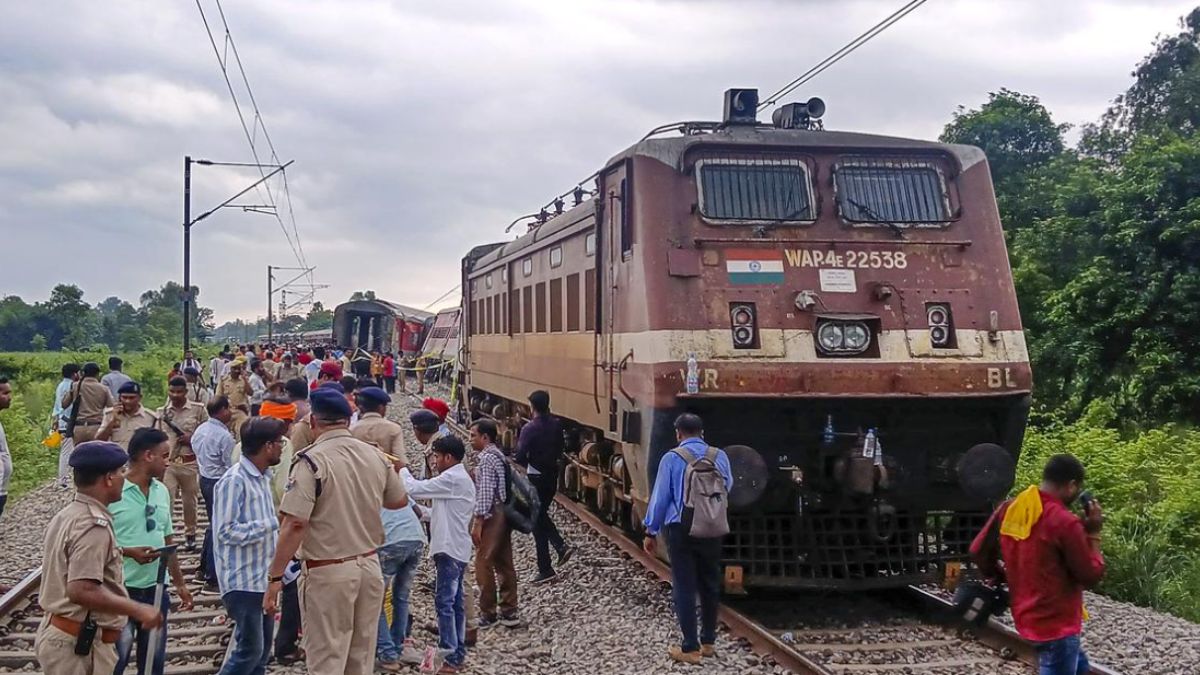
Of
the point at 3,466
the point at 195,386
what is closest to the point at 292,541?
the point at 3,466

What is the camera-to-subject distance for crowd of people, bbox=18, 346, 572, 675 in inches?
173

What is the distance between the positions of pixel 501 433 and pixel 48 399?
1705cm

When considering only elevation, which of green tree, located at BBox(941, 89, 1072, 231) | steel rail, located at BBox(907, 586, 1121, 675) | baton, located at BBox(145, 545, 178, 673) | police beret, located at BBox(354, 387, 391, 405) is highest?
green tree, located at BBox(941, 89, 1072, 231)

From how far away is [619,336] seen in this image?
8.72 m

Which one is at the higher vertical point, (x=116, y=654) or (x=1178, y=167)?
(x=1178, y=167)

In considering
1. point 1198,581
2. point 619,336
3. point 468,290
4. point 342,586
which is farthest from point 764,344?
point 468,290

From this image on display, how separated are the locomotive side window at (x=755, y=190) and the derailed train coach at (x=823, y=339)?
0.05 ft

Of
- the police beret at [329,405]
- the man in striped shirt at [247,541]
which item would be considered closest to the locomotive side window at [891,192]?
the police beret at [329,405]

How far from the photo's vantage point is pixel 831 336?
26.3ft

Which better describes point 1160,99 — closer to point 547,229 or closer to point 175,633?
point 547,229

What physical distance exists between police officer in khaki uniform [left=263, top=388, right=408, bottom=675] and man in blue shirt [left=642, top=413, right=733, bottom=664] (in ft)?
7.53

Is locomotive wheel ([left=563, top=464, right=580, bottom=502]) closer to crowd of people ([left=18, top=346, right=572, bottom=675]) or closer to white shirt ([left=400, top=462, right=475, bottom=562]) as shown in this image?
crowd of people ([left=18, top=346, right=572, bottom=675])

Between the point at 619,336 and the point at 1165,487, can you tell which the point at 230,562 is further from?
the point at 1165,487

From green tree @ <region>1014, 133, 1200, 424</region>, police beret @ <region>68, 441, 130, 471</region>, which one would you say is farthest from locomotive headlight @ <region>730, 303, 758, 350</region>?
green tree @ <region>1014, 133, 1200, 424</region>
